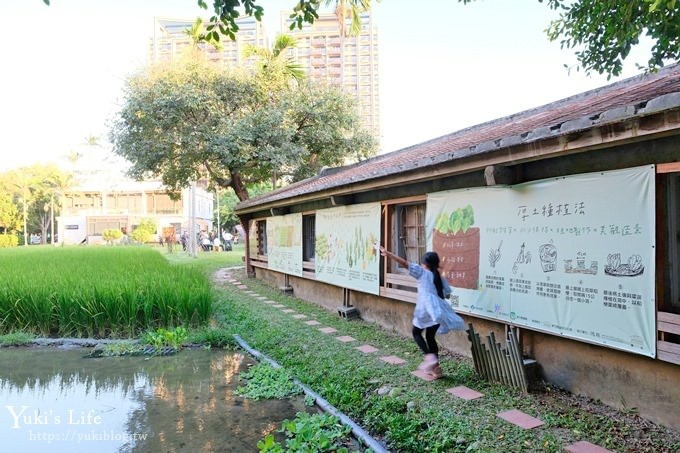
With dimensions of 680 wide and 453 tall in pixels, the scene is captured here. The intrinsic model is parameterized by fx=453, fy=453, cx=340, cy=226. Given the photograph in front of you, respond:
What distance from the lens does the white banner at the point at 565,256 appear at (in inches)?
138

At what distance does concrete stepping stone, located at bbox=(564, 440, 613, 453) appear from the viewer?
309 centimetres

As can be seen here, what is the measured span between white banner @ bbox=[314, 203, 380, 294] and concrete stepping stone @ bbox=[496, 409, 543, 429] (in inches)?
145

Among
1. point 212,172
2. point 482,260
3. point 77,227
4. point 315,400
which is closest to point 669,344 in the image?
point 482,260

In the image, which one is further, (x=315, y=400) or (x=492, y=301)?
(x=492, y=301)

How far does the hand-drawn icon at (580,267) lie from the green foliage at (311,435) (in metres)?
2.39

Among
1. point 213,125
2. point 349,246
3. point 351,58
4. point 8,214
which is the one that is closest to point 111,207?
point 8,214

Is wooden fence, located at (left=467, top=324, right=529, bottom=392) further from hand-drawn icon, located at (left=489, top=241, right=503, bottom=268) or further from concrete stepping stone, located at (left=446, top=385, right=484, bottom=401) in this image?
hand-drawn icon, located at (left=489, top=241, right=503, bottom=268)

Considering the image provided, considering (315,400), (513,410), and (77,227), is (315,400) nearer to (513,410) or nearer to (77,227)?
(513,410)

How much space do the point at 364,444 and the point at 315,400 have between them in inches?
39.4

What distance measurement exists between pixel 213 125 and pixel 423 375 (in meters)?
14.1

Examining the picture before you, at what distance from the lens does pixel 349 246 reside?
8.38 metres

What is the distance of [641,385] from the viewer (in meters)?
3.56

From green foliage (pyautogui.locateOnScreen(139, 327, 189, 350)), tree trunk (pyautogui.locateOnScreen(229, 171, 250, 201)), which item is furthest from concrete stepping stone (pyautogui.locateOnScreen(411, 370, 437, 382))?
tree trunk (pyautogui.locateOnScreen(229, 171, 250, 201))

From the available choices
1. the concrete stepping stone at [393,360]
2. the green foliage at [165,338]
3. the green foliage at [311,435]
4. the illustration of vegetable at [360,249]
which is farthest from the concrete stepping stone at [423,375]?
Result: the green foliage at [165,338]
